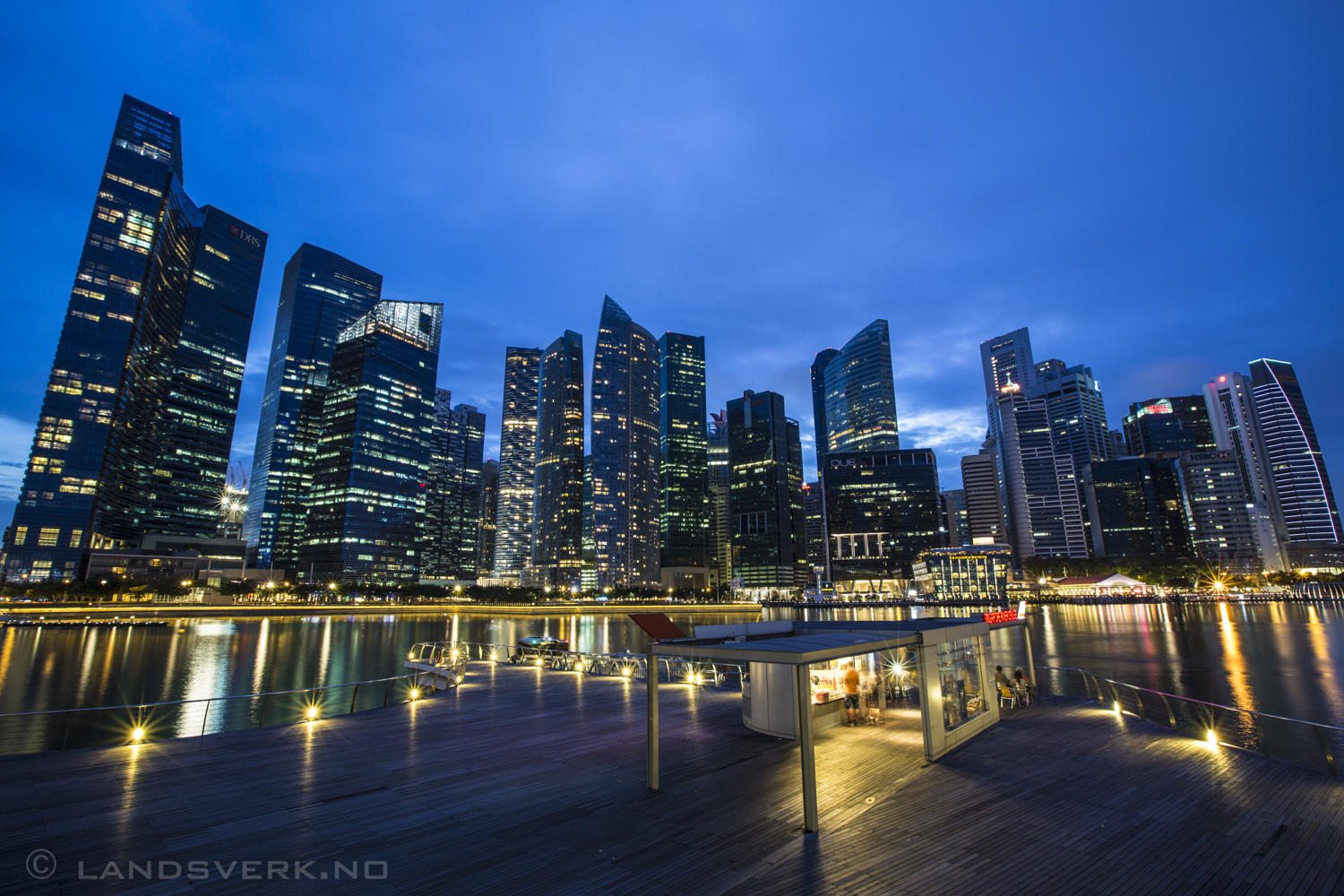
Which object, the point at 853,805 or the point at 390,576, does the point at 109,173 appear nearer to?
the point at 390,576

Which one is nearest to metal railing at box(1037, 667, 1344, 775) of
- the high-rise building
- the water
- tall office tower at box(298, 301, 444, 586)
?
the water

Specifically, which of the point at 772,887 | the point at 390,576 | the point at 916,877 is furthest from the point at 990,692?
the point at 390,576

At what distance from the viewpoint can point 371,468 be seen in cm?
17275

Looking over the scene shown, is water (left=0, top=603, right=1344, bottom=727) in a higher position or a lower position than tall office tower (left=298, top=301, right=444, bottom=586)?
lower

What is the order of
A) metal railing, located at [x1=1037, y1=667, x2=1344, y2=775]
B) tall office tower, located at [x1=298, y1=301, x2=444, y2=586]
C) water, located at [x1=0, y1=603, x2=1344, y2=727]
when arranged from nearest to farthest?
1. metal railing, located at [x1=1037, y1=667, x2=1344, y2=775]
2. water, located at [x1=0, y1=603, x2=1344, y2=727]
3. tall office tower, located at [x1=298, y1=301, x2=444, y2=586]

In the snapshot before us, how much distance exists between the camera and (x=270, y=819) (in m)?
8.95

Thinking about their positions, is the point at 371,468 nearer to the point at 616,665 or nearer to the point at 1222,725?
the point at 616,665

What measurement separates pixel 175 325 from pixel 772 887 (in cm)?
23804

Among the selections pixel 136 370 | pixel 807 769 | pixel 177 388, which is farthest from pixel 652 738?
pixel 177 388

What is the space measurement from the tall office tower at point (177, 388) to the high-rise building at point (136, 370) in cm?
36

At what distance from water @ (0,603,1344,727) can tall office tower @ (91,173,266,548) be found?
256 ft

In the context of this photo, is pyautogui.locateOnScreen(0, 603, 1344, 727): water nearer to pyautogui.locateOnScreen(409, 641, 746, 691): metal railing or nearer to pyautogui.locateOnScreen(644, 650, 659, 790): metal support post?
pyautogui.locateOnScreen(409, 641, 746, 691): metal railing

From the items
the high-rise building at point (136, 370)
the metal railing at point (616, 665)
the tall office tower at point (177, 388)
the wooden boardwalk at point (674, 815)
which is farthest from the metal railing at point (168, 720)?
the tall office tower at point (177, 388)

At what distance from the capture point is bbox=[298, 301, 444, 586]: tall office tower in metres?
170
